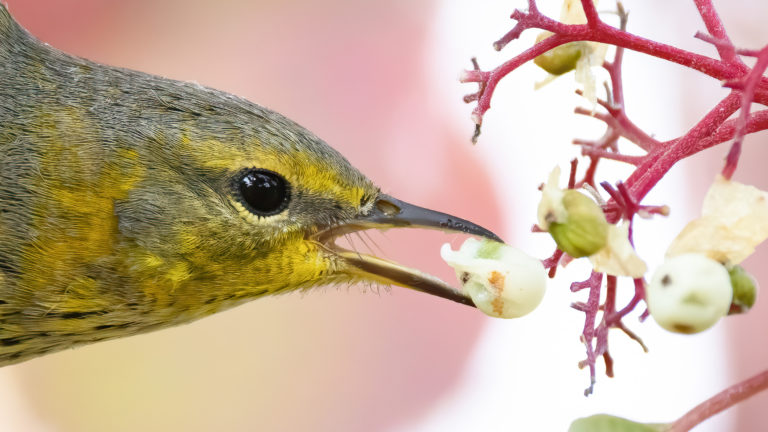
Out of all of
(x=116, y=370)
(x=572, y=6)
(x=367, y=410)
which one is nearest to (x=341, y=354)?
(x=367, y=410)

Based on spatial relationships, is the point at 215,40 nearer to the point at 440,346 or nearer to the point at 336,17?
the point at 336,17

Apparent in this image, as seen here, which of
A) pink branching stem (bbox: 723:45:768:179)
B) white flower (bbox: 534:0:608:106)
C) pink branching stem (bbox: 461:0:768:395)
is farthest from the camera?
white flower (bbox: 534:0:608:106)

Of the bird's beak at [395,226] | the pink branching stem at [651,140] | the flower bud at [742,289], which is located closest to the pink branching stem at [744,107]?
the pink branching stem at [651,140]

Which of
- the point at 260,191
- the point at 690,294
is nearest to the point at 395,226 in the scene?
the point at 260,191

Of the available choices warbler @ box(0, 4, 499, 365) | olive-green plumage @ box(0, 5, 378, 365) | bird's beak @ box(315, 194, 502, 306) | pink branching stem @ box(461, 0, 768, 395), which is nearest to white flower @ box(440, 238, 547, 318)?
pink branching stem @ box(461, 0, 768, 395)

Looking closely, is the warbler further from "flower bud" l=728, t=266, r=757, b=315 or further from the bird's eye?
"flower bud" l=728, t=266, r=757, b=315
